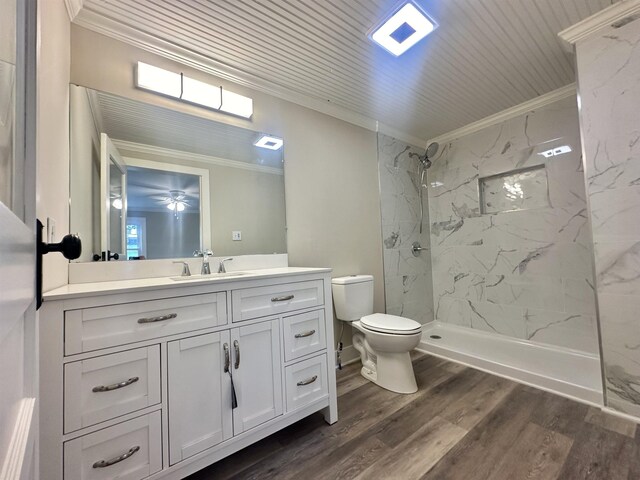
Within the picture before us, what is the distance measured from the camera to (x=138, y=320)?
3.44 ft

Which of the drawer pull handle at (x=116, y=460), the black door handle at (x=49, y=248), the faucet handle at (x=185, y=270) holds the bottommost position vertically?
the drawer pull handle at (x=116, y=460)

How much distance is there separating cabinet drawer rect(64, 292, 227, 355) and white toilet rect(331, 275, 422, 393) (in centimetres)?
114

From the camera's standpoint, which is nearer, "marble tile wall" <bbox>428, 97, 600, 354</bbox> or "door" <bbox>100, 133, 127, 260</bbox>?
"door" <bbox>100, 133, 127, 260</bbox>

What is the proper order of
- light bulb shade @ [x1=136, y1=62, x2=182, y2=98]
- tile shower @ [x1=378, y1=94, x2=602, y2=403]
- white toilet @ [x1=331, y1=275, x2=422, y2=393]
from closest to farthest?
light bulb shade @ [x1=136, y1=62, x2=182, y2=98], white toilet @ [x1=331, y1=275, x2=422, y2=393], tile shower @ [x1=378, y1=94, x2=602, y2=403]

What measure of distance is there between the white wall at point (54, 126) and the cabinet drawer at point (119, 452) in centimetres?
58

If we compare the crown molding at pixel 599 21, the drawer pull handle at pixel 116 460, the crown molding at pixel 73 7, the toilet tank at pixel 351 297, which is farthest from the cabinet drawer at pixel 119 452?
the crown molding at pixel 599 21

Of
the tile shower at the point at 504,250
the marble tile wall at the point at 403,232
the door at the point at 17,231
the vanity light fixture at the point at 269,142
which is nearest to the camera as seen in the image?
the door at the point at 17,231

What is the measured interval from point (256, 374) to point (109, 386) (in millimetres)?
585

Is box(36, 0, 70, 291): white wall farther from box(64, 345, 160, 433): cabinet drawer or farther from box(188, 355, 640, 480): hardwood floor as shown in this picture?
box(188, 355, 640, 480): hardwood floor

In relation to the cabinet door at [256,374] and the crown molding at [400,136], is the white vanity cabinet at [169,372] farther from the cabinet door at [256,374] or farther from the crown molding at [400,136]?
the crown molding at [400,136]

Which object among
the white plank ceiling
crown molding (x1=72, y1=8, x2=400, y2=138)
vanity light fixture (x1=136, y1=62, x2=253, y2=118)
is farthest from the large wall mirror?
the white plank ceiling

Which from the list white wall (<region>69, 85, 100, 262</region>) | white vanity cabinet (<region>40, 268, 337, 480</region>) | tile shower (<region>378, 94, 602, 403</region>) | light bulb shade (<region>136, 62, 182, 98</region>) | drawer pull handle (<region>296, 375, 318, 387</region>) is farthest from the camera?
tile shower (<region>378, 94, 602, 403</region>)

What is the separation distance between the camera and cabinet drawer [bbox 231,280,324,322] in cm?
131

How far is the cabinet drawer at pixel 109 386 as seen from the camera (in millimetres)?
922
